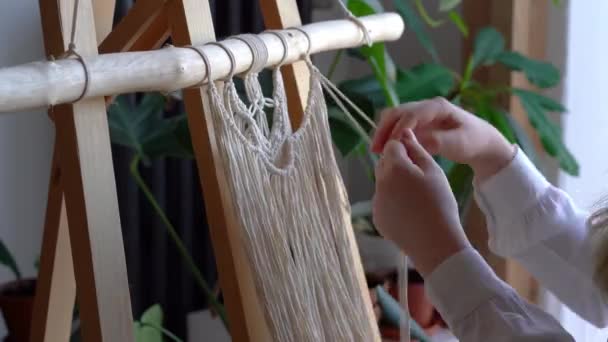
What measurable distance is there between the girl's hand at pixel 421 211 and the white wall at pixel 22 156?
0.84 metres

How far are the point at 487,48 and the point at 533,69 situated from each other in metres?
0.08

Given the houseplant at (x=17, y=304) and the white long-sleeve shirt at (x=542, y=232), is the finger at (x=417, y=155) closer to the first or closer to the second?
the white long-sleeve shirt at (x=542, y=232)

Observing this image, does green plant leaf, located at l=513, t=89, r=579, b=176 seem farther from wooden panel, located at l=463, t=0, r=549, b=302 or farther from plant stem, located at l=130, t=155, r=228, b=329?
plant stem, located at l=130, t=155, r=228, b=329

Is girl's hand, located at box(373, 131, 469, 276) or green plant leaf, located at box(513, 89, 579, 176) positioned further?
green plant leaf, located at box(513, 89, 579, 176)

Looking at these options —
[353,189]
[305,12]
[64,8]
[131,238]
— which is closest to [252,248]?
[64,8]

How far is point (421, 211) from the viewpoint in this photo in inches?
28.7

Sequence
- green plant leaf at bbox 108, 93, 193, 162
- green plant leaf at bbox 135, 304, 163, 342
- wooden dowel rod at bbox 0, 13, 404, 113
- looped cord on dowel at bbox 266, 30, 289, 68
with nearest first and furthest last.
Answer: wooden dowel rod at bbox 0, 13, 404, 113 → looped cord on dowel at bbox 266, 30, 289, 68 → green plant leaf at bbox 135, 304, 163, 342 → green plant leaf at bbox 108, 93, 193, 162

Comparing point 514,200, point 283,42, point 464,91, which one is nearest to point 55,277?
point 283,42

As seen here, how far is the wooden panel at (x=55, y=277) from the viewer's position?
868 mm

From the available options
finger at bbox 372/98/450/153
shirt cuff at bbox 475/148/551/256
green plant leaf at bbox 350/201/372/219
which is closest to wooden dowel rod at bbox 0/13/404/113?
finger at bbox 372/98/450/153

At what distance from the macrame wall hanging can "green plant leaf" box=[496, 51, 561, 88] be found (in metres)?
0.53

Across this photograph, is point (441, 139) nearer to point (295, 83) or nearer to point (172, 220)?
point (295, 83)

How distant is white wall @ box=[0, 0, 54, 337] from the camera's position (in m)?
1.37

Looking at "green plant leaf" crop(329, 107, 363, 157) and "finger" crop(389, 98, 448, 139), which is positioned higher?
"green plant leaf" crop(329, 107, 363, 157)
